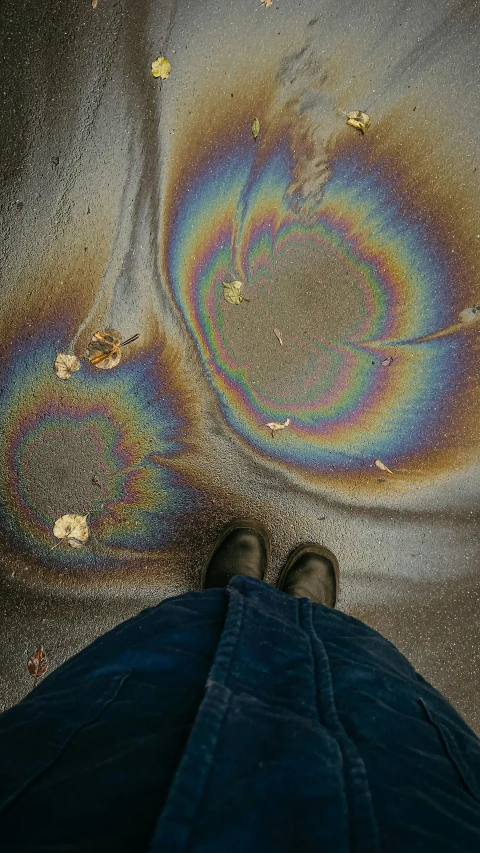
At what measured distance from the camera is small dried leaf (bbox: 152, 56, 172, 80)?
1923 millimetres

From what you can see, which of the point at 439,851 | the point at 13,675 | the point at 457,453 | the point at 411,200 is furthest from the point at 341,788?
the point at 411,200

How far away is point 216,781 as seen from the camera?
887 mm

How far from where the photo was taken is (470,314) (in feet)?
6.67

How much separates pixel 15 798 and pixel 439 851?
793 mm

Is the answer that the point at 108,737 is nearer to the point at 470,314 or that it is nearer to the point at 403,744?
the point at 403,744

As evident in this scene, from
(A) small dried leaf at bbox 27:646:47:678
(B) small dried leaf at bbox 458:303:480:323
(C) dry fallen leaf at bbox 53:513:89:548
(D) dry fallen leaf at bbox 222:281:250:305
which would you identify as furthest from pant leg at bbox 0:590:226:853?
(B) small dried leaf at bbox 458:303:480:323

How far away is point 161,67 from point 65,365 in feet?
3.96

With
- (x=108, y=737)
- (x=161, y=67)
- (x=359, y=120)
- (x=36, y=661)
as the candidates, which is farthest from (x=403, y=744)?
(x=161, y=67)

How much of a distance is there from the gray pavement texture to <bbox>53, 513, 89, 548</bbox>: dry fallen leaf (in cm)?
4

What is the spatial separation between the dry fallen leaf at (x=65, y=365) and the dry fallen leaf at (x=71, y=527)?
0.57 metres

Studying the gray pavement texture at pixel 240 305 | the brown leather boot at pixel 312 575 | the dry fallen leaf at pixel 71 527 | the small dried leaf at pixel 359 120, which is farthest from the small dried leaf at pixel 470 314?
the dry fallen leaf at pixel 71 527

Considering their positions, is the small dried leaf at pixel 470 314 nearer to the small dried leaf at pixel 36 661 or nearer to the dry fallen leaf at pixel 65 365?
the dry fallen leaf at pixel 65 365

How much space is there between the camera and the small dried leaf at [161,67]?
1.92 m

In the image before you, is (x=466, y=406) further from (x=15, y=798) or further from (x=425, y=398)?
(x=15, y=798)
